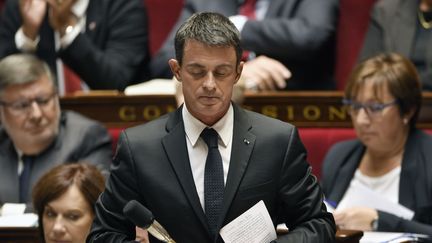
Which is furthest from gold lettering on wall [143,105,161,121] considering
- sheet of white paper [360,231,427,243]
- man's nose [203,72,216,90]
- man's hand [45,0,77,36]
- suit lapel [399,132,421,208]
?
man's nose [203,72,216,90]

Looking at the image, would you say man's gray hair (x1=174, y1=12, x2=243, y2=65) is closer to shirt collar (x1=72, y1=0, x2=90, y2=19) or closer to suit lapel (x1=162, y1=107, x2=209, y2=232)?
suit lapel (x1=162, y1=107, x2=209, y2=232)

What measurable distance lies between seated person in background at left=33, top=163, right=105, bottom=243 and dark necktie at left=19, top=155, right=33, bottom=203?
38cm

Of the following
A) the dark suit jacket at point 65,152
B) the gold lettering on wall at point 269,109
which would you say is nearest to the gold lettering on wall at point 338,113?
the gold lettering on wall at point 269,109

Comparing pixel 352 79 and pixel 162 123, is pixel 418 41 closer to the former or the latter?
pixel 352 79

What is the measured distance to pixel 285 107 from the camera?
8.57ft

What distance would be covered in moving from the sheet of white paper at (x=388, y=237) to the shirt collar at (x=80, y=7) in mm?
1378

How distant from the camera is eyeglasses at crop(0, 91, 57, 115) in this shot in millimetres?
2449

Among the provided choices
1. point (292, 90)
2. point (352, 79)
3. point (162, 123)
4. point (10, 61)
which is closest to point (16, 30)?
point (10, 61)

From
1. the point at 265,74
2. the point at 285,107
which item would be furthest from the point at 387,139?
the point at 265,74

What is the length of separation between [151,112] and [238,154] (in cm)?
131

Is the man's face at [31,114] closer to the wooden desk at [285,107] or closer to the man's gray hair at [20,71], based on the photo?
the man's gray hair at [20,71]

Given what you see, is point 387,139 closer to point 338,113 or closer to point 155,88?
point 338,113

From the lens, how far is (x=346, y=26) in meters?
2.99

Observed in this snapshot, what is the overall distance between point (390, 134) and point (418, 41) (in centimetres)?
50
